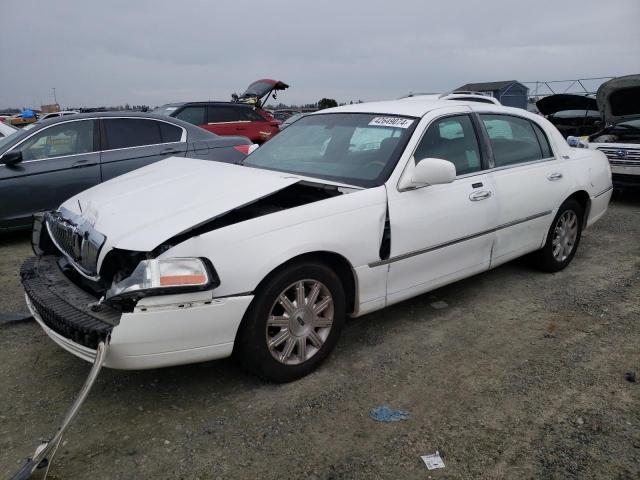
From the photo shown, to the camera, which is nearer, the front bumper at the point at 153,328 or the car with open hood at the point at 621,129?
the front bumper at the point at 153,328

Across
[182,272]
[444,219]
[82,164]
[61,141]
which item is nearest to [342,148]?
[444,219]

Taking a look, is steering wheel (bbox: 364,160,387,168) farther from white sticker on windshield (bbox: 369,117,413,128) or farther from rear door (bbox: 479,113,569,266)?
rear door (bbox: 479,113,569,266)

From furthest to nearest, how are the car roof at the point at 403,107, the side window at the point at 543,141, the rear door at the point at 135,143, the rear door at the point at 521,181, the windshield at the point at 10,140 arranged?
1. the rear door at the point at 135,143
2. the windshield at the point at 10,140
3. the side window at the point at 543,141
4. the rear door at the point at 521,181
5. the car roof at the point at 403,107

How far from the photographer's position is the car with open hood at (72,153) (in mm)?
5707

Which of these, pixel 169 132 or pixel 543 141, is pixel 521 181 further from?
pixel 169 132

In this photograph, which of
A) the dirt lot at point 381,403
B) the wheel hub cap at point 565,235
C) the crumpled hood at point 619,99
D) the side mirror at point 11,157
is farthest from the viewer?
the crumpled hood at point 619,99

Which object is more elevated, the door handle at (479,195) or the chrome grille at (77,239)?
the door handle at (479,195)

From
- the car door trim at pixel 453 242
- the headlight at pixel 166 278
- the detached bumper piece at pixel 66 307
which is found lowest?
the detached bumper piece at pixel 66 307

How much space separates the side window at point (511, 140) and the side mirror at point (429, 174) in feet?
3.29

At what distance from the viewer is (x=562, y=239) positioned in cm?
479

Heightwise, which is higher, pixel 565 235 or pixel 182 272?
pixel 182 272

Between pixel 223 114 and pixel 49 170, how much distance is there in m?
5.41

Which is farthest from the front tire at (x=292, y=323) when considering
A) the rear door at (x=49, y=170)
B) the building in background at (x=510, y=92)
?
the building in background at (x=510, y=92)

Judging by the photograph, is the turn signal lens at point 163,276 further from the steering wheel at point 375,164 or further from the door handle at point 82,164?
the door handle at point 82,164
